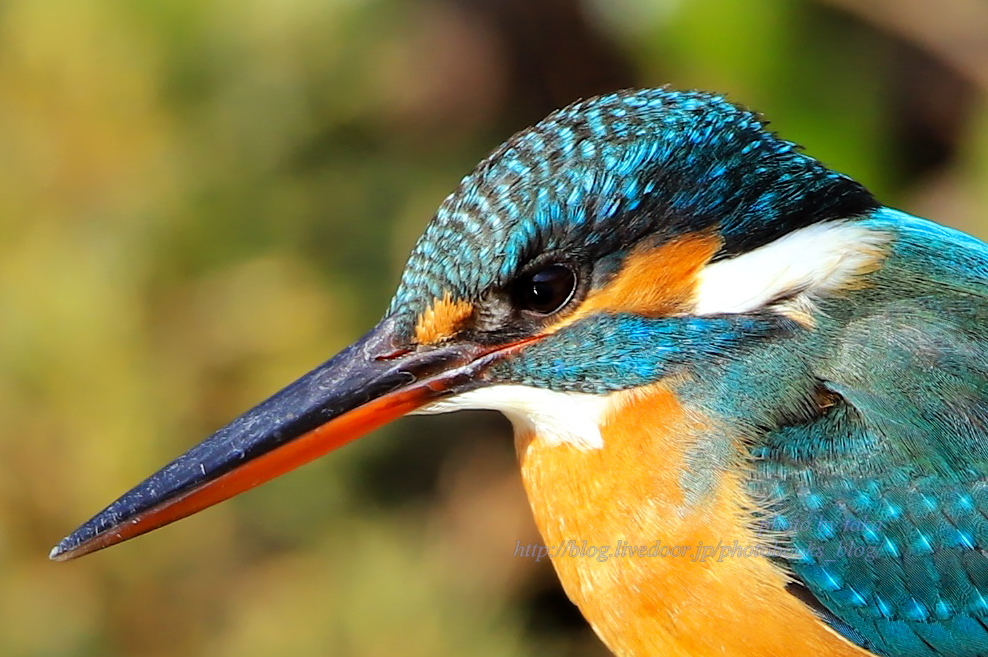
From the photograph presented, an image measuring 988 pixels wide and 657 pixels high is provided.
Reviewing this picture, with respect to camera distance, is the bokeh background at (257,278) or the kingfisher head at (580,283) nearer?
the kingfisher head at (580,283)

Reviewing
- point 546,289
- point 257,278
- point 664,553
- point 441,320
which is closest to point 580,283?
point 546,289

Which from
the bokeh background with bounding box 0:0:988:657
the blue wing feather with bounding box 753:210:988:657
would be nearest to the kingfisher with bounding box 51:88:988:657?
the blue wing feather with bounding box 753:210:988:657

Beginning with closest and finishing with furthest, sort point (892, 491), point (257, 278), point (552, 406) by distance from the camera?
point (892, 491), point (552, 406), point (257, 278)

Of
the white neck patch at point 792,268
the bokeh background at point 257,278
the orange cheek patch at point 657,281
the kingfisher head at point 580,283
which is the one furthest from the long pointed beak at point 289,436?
the bokeh background at point 257,278

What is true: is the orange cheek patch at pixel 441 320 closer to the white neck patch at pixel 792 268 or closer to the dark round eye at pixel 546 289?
the dark round eye at pixel 546 289

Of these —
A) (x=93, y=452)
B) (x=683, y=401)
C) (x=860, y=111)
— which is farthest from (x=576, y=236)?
(x=93, y=452)

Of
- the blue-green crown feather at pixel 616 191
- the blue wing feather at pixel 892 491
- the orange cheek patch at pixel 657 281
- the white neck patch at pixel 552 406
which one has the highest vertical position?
the blue-green crown feather at pixel 616 191

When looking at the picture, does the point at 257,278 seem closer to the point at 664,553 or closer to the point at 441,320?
the point at 441,320

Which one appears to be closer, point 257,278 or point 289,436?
point 289,436
